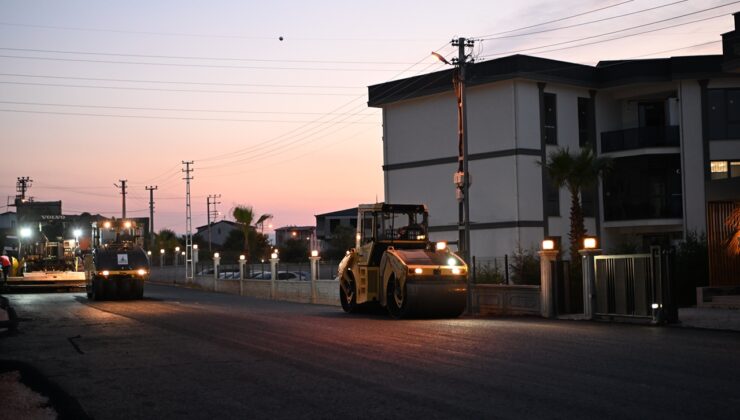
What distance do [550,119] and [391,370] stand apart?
32.4 m

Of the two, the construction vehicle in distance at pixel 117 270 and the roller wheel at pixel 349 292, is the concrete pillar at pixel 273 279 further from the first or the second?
the roller wheel at pixel 349 292

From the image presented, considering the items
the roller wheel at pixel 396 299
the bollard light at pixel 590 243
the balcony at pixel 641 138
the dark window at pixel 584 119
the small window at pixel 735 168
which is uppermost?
the dark window at pixel 584 119

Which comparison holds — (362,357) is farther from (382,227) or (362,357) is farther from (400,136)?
(400,136)

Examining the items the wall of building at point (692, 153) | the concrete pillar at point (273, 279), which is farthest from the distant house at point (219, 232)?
the wall of building at point (692, 153)

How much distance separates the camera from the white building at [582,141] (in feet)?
136

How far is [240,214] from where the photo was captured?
71625mm

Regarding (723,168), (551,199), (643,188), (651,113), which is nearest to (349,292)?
(551,199)

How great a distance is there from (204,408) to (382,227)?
52.7 ft

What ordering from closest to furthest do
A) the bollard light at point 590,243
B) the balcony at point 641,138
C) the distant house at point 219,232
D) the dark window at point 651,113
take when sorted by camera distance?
1. the bollard light at point 590,243
2. the balcony at point 641,138
3. the dark window at point 651,113
4. the distant house at point 219,232

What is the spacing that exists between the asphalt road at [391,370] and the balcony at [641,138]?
24.9 metres

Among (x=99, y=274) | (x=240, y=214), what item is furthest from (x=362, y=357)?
(x=240, y=214)

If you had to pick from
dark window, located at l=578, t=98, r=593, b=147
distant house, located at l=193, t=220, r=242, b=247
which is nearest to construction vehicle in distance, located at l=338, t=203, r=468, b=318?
dark window, located at l=578, t=98, r=593, b=147

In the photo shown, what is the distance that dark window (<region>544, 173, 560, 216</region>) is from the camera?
→ 42.0m

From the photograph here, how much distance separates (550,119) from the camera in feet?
140
